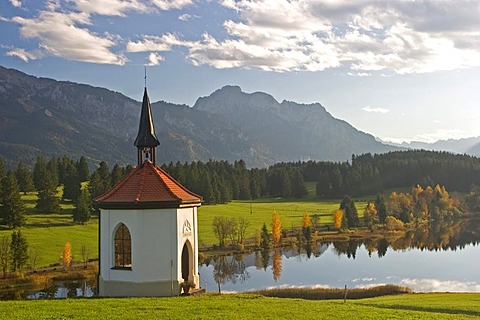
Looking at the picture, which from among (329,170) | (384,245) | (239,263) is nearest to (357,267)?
(239,263)

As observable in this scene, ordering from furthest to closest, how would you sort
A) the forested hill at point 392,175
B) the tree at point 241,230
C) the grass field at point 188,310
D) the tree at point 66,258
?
the forested hill at point 392,175 < the tree at point 241,230 < the tree at point 66,258 < the grass field at point 188,310

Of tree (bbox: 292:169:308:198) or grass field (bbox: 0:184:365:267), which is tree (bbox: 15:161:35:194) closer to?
grass field (bbox: 0:184:365:267)

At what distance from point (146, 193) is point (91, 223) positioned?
68184 mm

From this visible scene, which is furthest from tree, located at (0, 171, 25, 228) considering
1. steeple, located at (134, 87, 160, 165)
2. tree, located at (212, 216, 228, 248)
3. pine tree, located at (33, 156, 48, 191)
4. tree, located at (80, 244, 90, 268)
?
steeple, located at (134, 87, 160, 165)

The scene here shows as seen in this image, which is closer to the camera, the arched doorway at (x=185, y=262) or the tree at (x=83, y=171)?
the arched doorway at (x=185, y=262)

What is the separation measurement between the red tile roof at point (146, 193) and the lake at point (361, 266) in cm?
2485

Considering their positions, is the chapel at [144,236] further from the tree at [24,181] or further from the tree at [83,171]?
the tree at [83,171]

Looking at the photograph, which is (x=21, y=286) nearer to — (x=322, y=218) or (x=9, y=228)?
(x=9, y=228)

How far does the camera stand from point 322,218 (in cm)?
Answer: 12456

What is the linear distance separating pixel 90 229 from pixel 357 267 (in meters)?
40.9

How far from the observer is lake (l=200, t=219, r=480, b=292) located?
197 feet

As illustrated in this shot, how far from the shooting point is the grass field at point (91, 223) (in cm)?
7558

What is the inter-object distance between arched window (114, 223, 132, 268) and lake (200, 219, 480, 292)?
24591mm

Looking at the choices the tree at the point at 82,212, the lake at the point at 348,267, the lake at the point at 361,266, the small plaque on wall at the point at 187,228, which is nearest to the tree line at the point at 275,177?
the tree at the point at 82,212
